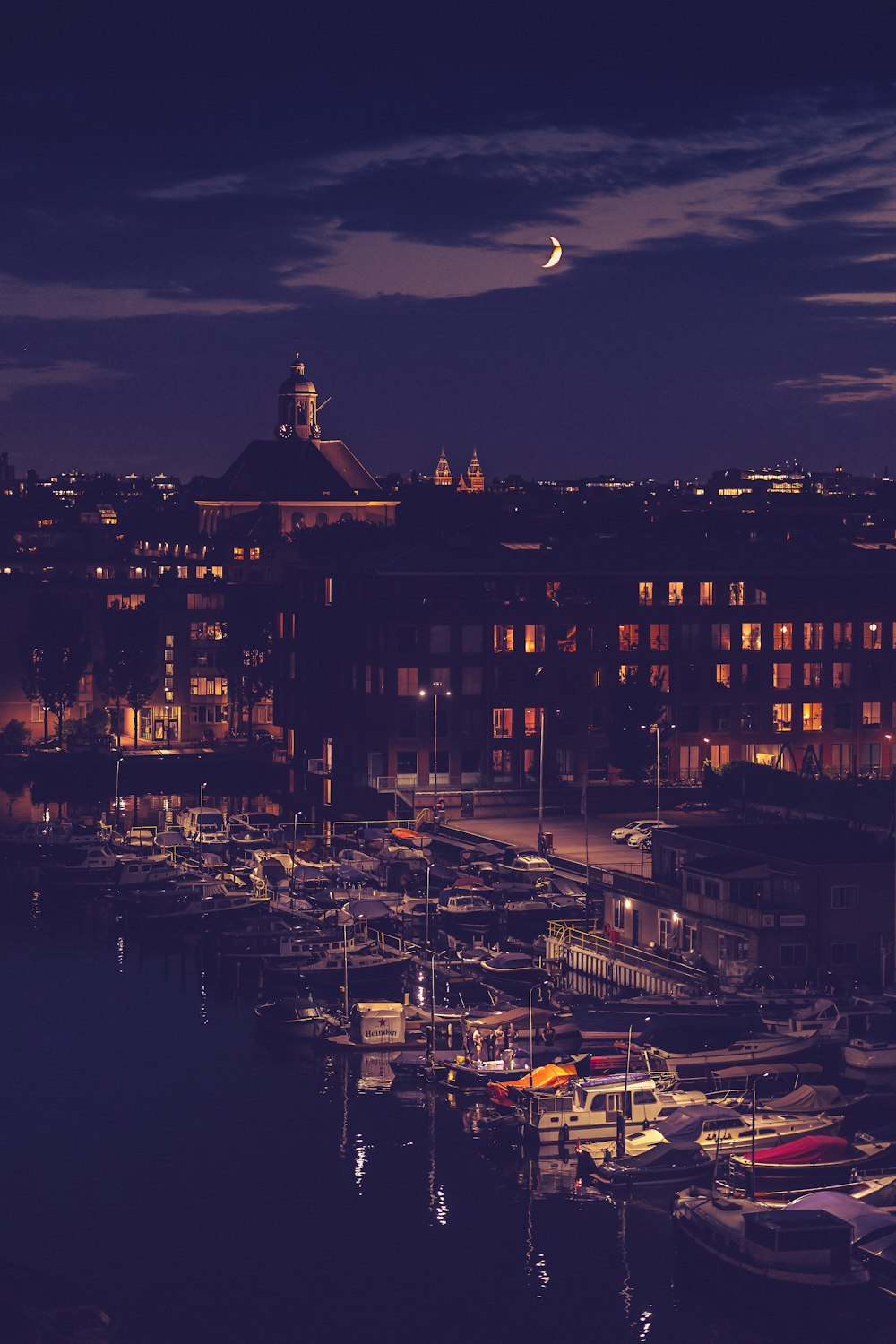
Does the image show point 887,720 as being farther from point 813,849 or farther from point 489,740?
point 813,849

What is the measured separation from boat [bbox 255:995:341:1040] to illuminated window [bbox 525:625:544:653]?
170 feet

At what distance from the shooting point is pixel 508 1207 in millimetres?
60781

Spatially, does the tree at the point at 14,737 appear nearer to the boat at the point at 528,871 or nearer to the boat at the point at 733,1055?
the boat at the point at 528,871

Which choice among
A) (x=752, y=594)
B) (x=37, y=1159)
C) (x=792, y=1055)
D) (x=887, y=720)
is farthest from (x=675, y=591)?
(x=37, y=1159)

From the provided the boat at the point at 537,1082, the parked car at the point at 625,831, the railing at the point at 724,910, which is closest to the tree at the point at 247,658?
the parked car at the point at 625,831

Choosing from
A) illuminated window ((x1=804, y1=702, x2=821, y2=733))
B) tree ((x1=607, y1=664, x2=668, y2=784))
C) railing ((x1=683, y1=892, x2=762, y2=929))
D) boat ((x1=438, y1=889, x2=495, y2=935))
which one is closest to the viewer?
railing ((x1=683, y1=892, x2=762, y2=929))

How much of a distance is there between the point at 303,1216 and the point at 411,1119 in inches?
337

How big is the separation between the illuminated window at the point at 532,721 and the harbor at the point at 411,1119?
2858 cm

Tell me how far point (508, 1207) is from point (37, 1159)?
13204 millimetres

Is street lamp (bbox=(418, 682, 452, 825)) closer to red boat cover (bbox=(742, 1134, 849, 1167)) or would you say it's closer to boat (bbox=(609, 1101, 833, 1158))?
boat (bbox=(609, 1101, 833, 1158))


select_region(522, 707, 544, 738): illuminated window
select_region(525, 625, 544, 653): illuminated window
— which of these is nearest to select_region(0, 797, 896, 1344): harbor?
select_region(522, 707, 544, 738): illuminated window

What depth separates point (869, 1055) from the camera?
2758 inches

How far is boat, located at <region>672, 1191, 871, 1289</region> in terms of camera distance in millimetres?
52969

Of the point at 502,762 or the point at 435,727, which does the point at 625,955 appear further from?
the point at 502,762
